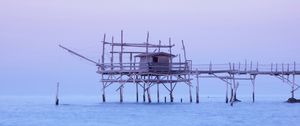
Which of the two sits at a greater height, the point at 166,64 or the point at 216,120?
the point at 166,64

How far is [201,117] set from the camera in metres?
50.6

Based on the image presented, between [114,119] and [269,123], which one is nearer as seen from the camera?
[269,123]

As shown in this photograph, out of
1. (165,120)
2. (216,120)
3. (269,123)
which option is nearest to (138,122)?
(165,120)

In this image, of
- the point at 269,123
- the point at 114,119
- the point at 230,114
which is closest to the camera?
the point at 269,123

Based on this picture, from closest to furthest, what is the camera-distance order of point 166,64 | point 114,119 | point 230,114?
point 114,119, point 230,114, point 166,64

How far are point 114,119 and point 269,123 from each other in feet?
36.9

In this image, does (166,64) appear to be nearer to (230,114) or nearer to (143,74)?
(143,74)

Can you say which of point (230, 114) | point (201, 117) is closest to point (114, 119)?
point (201, 117)

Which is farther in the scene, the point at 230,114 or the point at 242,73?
the point at 242,73

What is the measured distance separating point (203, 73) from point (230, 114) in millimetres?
8398

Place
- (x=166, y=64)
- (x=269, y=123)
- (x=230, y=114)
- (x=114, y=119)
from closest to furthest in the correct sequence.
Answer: (x=269, y=123)
(x=114, y=119)
(x=230, y=114)
(x=166, y=64)

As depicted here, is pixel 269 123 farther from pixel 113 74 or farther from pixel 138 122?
pixel 113 74

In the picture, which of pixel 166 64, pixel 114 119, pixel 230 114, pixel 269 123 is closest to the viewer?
pixel 269 123

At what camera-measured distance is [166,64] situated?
5975cm
